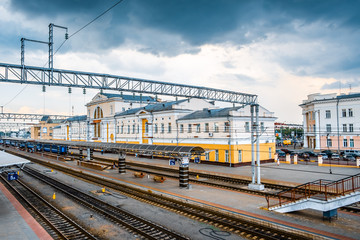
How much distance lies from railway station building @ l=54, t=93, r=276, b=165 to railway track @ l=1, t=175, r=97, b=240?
15596 millimetres

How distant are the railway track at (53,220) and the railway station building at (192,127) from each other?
614 inches

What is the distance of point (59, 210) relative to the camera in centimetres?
1717

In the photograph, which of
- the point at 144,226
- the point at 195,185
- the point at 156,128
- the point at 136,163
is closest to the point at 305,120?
the point at 156,128

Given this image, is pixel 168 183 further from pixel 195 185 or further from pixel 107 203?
pixel 107 203

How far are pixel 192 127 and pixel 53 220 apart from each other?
27604mm

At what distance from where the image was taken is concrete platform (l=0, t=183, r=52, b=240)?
11855 millimetres

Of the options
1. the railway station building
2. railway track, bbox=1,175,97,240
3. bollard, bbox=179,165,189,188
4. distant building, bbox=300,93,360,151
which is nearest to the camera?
railway track, bbox=1,175,97,240

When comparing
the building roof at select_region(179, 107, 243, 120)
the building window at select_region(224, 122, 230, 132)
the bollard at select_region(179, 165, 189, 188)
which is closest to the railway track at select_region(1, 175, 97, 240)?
the bollard at select_region(179, 165, 189, 188)

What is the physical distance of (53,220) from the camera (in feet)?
50.4

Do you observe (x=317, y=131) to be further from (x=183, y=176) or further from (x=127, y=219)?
(x=127, y=219)

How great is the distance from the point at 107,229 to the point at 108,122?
165ft

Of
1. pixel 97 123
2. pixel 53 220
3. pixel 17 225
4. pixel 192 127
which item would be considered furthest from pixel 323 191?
pixel 97 123

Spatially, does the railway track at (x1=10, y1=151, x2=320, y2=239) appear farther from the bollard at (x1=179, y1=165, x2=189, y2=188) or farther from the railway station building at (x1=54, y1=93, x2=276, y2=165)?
the railway station building at (x1=54, y1=93, x2=276, y2=165)

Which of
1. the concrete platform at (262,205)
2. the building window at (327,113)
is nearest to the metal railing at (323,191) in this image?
the concrete platform at (262,205)
